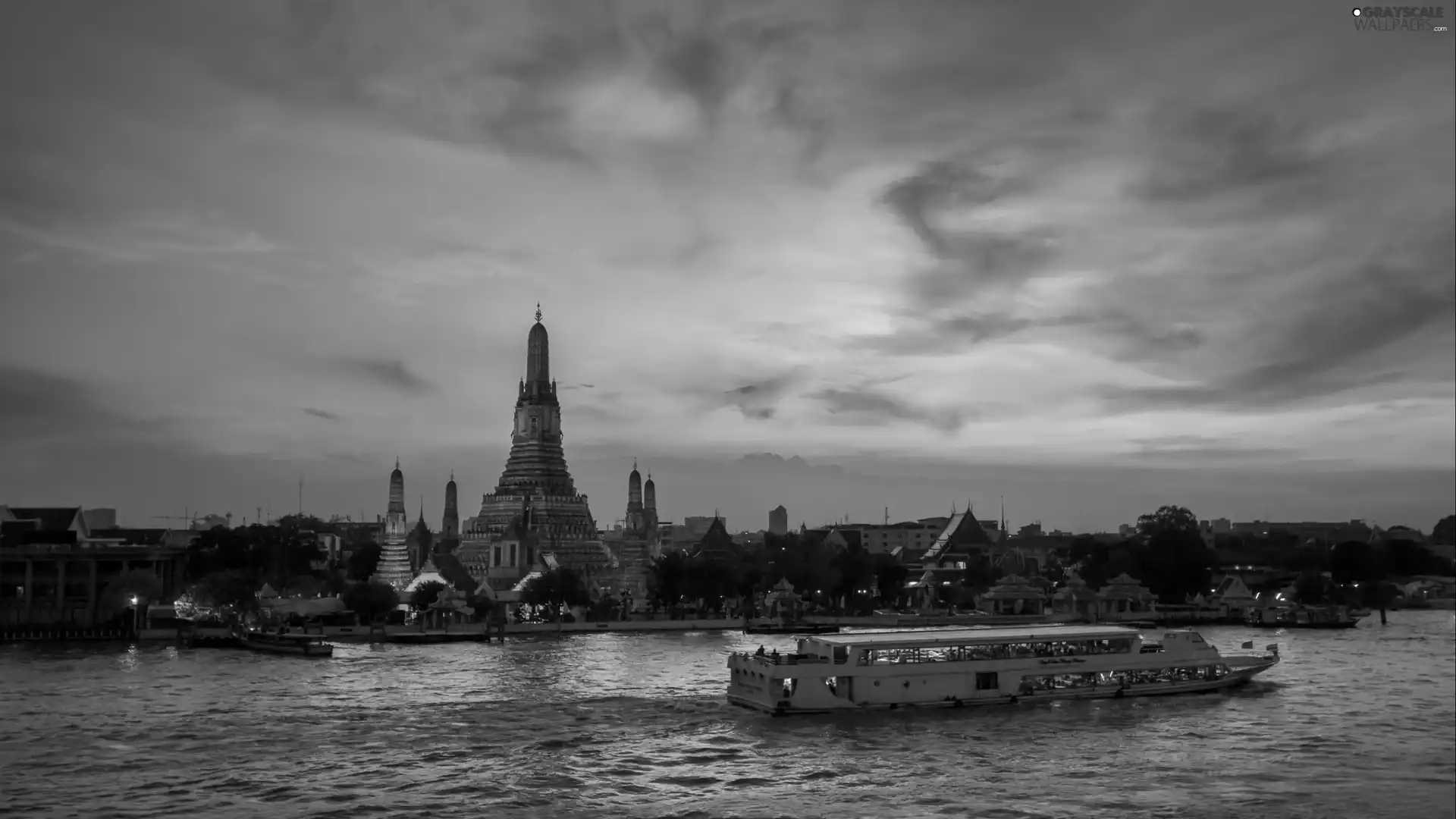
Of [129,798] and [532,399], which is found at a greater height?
[532,399]

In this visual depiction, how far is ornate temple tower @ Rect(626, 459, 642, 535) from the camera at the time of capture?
128 meters

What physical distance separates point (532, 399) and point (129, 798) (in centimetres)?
9531

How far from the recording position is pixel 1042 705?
148 feet

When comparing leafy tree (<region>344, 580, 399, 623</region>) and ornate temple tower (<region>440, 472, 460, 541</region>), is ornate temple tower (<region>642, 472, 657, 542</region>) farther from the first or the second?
leafy tree (<region>344, 580, 399, 623</region>)

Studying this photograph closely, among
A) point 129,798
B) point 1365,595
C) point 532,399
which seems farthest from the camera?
point 532,399

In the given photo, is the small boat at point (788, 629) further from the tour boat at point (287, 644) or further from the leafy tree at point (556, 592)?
the tour boat at point (287, 644)

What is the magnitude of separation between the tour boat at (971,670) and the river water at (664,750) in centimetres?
83

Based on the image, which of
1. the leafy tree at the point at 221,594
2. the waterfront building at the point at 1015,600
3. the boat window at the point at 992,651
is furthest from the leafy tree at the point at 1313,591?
the leafy tree at the point at 221,594

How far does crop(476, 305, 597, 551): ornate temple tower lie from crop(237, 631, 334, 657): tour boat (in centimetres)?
4115

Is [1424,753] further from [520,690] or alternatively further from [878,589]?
[878,589]

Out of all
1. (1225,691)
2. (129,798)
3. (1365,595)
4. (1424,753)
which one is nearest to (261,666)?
(129,798)

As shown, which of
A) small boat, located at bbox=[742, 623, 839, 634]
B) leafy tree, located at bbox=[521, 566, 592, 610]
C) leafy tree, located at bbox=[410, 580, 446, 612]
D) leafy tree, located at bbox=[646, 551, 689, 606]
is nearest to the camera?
small boat, located at bbox=[742, 623, 839, 634]

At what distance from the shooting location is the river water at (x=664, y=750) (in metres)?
28.7

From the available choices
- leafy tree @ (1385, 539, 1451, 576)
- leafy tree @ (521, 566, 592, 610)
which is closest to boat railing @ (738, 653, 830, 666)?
leafy tree @ (521, 566, 592, 610)
